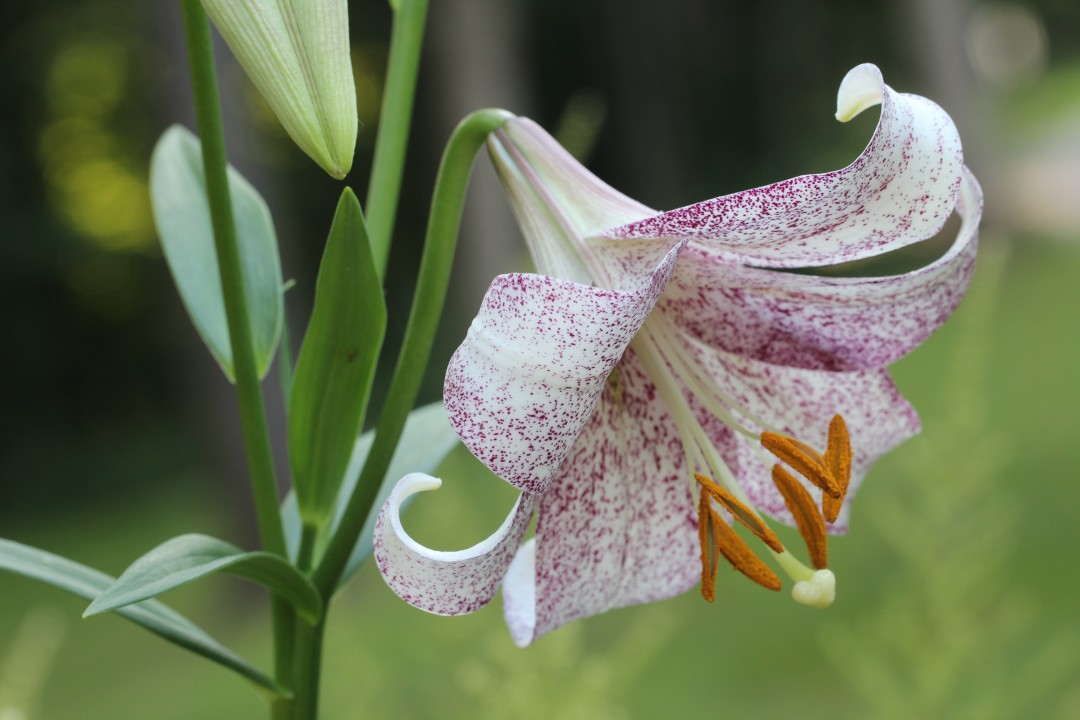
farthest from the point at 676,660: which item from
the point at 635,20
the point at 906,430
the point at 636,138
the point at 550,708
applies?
the point at 635,20

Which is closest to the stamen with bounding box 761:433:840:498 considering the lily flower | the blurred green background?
the lily flower

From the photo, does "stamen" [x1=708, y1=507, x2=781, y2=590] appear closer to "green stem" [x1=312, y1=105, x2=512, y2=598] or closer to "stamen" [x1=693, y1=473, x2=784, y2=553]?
"stamen" [x1=693, y1=473, x2=784, y2=553]

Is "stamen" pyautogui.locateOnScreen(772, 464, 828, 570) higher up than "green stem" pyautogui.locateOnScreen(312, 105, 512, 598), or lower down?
lower down

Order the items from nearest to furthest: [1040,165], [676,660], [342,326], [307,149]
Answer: [307,149]
[342,326]
[676,660]
[1040,165]

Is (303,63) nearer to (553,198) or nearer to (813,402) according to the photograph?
(553,198)

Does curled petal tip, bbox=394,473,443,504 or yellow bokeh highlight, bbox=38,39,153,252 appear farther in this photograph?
yellow bokeh highlight, bbox=38,39,153,252

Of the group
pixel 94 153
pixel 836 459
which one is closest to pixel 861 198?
pixel 836 459

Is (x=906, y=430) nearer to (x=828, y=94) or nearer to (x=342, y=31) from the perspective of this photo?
(x=342, y=31)
